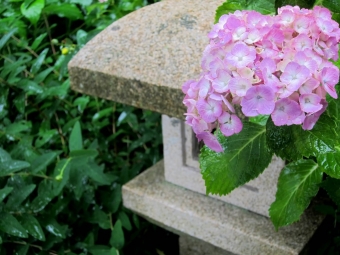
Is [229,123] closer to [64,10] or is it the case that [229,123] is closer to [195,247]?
[195,247]

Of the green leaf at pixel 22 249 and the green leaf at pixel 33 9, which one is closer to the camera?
the green leaf at pixel 22 249

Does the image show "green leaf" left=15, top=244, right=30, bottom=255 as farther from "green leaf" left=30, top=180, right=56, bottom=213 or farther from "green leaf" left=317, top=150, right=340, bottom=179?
"green leaf" left=317, top=150, right=340, bottom=179

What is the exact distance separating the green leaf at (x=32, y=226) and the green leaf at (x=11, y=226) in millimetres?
39

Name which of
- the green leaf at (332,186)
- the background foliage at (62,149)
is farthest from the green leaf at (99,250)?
the green leaf at (332,186)

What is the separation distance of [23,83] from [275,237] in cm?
79

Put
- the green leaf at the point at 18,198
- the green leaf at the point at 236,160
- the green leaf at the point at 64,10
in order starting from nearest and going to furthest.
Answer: the green leaf at the point at 236,160
the green leaf at the point at 18,198
the green leaf at the point at 64,10

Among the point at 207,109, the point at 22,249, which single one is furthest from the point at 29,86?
the point at 207,109

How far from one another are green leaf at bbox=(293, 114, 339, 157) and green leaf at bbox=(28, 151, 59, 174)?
752mm

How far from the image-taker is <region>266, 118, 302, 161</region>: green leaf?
1.77 feet

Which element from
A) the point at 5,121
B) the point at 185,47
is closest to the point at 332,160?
the point at 185,47

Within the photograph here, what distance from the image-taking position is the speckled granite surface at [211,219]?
1.01 m

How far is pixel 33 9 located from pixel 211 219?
899mm

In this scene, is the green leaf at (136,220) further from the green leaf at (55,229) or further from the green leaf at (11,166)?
the green leaf at (11,166)

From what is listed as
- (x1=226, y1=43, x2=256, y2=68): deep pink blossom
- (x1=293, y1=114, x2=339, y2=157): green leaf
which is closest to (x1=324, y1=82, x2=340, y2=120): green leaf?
(x1=293, y1=114, x2=339, y2=157): green leaf
